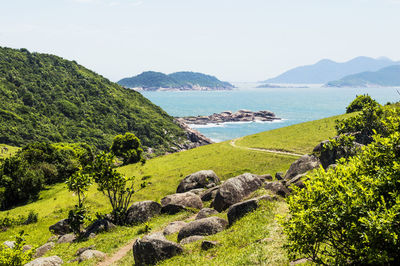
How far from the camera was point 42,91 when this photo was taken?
163m

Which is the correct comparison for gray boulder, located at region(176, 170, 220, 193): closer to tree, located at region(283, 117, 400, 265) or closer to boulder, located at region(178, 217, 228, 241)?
boulder, located at region(178, 217, 228, 241)

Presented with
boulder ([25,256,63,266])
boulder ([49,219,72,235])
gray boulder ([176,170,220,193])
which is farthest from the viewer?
gray boulder ([176,170,220,193])

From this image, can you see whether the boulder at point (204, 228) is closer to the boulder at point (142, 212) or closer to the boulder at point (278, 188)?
the boulder at point (278, 188)

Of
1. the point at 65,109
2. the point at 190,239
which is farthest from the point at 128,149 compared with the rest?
the point at 65,109

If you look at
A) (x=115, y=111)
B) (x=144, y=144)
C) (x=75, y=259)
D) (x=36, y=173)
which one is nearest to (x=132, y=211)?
(x=75, y=259)

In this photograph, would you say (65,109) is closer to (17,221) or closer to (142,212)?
(17,221)

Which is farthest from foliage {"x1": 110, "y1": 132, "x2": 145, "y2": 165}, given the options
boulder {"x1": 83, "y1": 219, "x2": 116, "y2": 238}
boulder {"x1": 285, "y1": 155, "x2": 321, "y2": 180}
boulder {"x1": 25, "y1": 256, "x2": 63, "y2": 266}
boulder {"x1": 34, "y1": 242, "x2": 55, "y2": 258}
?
boulder {"x1": 25, "y1": 256, "x2": 63, "y2": 266}

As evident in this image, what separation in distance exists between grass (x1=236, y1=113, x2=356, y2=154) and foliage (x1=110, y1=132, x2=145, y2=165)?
29507mm

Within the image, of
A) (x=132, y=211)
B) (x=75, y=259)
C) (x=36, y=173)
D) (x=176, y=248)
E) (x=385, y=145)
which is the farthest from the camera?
(x=36, y=173)

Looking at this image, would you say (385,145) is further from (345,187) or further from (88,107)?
(88,107)

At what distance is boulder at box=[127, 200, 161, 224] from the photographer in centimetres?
3544

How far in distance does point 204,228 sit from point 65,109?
A: 155337mm

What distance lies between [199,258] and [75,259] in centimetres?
1362

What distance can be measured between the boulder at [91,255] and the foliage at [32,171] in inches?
1081
